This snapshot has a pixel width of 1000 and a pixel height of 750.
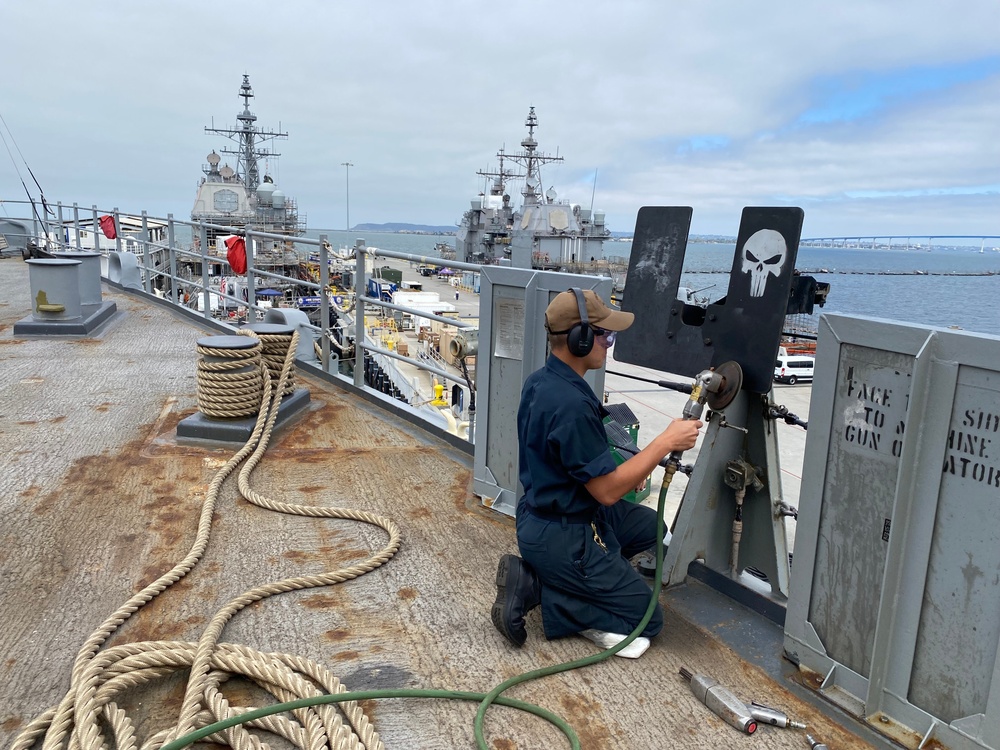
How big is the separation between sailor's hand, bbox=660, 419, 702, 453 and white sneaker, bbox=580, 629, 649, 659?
0.71 m

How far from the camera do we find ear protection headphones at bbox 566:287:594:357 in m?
2.43

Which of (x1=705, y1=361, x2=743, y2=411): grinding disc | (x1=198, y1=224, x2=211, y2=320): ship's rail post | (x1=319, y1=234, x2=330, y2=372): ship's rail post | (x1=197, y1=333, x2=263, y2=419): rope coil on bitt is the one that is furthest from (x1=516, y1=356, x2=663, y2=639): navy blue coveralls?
(x1=198, y1=224, x2=211, y2=320): ship's rail post

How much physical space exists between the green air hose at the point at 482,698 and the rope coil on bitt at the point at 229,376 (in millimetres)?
2817

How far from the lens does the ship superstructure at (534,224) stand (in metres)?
54.1

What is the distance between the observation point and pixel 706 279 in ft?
363

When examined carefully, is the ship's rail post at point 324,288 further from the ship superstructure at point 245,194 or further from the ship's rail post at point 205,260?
the ship superstructure at point 245,194

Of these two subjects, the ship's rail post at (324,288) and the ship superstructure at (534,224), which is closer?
the ship's rail post at (324,288)

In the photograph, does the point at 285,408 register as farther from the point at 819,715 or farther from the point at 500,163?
the point at 500,163

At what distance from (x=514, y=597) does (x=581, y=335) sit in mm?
931

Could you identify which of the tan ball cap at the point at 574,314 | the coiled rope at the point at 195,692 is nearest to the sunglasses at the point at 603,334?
the tan ball cap at the point at 574,314

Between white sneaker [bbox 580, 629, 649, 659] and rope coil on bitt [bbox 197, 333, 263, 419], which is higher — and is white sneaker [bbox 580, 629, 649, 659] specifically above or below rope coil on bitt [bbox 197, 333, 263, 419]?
below

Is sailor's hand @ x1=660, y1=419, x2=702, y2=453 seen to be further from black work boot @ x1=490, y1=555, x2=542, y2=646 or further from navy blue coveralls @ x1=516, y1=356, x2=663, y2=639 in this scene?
black work boot @ x1=490, y1=555, x2=542, y2=646

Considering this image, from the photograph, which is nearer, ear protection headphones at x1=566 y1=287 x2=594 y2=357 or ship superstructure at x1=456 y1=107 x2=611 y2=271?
ear protection headphones at x1=566 y1=287 x2=594 y2=357

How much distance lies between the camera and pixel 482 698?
2.26 meters
